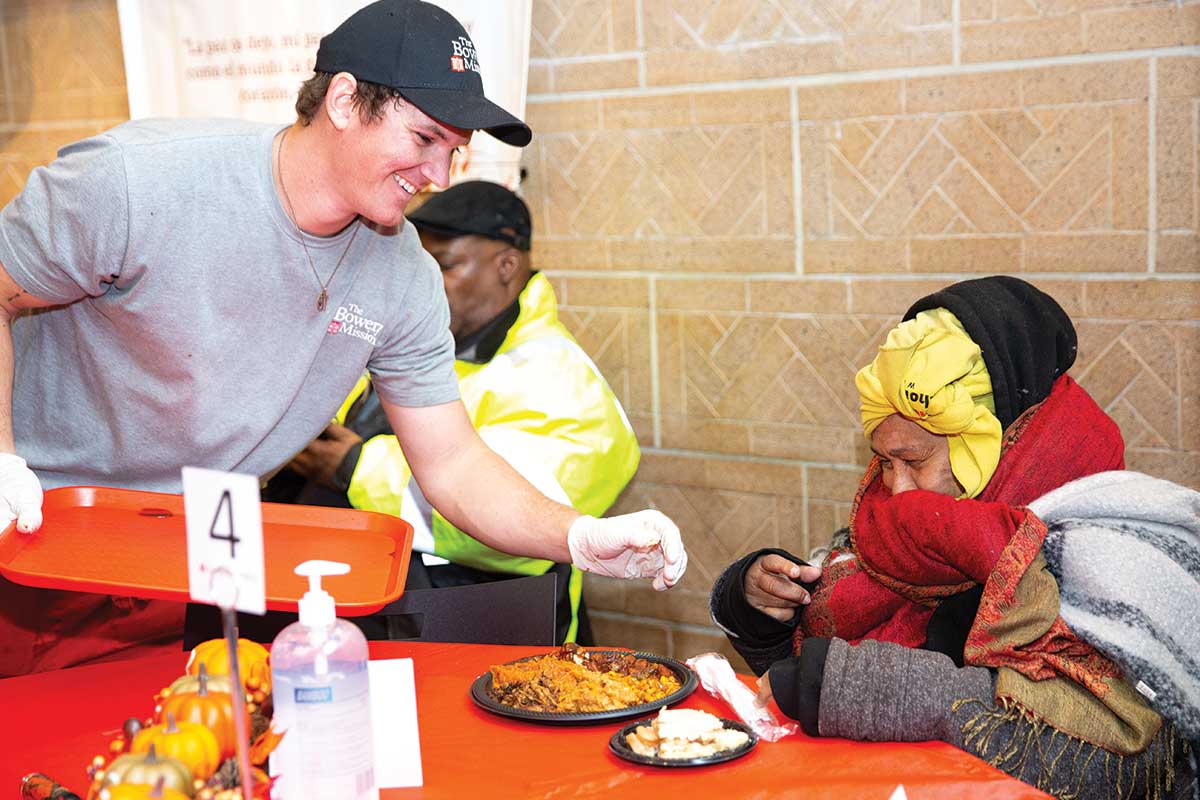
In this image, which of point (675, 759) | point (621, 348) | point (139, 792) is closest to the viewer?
point (139, 792)

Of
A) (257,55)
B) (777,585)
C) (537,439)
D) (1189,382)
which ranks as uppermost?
(257,55)

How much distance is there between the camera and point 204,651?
1.48m

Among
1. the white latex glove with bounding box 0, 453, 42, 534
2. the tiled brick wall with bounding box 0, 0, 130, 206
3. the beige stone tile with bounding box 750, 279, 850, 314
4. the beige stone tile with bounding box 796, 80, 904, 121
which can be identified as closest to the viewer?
the white latex glove with bounding box 0, 453, 42, 534

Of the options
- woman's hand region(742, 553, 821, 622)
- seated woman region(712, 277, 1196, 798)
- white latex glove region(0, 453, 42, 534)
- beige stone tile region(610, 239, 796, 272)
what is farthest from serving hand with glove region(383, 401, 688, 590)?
beige stone tile region(610, 239, 796, 272)

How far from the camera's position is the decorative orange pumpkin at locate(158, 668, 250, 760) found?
4.18ft

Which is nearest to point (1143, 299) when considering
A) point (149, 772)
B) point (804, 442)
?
point (804, 442)

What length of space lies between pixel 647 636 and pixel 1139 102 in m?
2.01

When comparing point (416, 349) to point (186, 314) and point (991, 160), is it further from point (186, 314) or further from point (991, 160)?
point (991, 160)

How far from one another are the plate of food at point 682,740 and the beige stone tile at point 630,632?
211cm

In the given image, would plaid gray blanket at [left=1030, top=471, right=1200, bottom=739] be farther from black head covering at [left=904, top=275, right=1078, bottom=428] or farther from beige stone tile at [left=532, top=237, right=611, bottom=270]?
beige stone tile at [left=532, top=237, right=611, bottom=270]

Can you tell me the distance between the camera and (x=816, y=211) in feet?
10.4

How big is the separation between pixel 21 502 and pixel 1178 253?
2.38 m

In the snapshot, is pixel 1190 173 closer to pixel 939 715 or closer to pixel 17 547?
pixel 939 715

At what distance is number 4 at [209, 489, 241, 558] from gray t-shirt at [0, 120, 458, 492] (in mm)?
932
